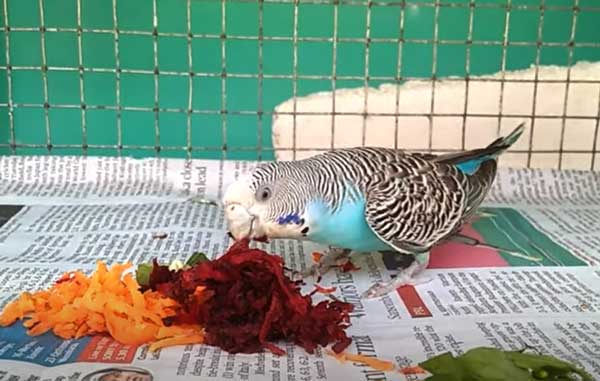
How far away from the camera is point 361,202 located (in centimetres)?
86

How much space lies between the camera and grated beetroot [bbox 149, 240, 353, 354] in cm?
68

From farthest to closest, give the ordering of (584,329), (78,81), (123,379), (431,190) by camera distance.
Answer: (78,81)
(431,190)
(584,329)
(123,379)

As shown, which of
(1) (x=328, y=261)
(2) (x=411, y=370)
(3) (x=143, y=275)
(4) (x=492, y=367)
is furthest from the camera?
(1) (x=328, y=261)

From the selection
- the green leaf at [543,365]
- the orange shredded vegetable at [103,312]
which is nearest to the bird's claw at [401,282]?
the orange shredded vegetable at [103,312]

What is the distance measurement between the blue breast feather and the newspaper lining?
6 centimetres

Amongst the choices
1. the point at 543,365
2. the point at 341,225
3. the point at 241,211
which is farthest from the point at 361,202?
the point at 543,365

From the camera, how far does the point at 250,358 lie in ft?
2.18

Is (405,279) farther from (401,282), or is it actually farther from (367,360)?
(367,360)

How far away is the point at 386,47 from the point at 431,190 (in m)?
0.68

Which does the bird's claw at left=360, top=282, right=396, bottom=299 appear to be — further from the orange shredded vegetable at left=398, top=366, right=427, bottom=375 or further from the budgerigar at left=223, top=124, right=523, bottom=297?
the orange shredded vegetable at left=398, top=366, right=427, bottom=375

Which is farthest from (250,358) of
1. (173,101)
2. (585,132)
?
(585,132)

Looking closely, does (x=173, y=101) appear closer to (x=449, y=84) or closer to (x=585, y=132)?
(x=449, y=84)

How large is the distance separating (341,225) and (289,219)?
2.8 inches

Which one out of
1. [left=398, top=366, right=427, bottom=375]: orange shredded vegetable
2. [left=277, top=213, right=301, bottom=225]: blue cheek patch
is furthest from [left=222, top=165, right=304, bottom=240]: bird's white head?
[left=398, top=366, right=427, bottom=375]: orange shredded vegetable
